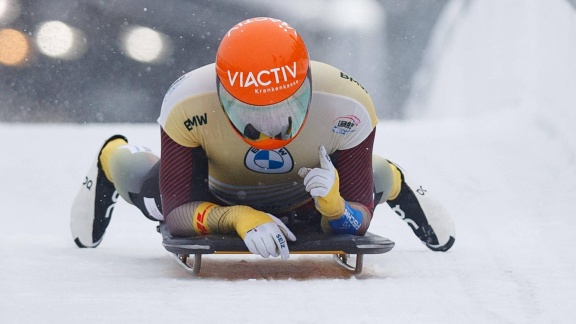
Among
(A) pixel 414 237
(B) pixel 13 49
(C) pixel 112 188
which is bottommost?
(B) pixel 13 49

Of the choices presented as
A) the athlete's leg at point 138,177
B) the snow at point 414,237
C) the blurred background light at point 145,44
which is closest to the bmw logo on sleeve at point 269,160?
the snow at point 414,237

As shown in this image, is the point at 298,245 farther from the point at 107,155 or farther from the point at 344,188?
the point at 107,155

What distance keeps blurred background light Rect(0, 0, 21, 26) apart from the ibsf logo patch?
5.11 metres

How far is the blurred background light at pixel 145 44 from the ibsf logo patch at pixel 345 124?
15.2ft

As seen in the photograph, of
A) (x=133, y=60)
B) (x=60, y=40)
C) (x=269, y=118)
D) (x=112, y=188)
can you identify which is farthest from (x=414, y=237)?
(x=60, y=40)

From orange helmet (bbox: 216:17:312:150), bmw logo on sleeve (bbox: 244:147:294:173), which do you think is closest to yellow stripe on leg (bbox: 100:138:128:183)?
bmw logo on sleeve (bbox: 244:147:294:173)

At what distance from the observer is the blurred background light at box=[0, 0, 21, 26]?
25.6 ft

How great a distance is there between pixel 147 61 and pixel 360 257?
4899 millimetres

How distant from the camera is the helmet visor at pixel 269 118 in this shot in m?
3.14

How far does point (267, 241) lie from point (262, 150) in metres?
0.48

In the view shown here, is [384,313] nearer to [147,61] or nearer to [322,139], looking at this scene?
[322,139]

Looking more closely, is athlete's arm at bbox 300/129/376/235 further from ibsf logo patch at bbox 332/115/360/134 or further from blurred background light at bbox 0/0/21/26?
blurred background light at bbox 0/0/21/26

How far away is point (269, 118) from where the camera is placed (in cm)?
314

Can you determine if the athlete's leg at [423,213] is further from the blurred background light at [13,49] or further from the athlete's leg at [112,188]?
the blurred background light at [13,49]
